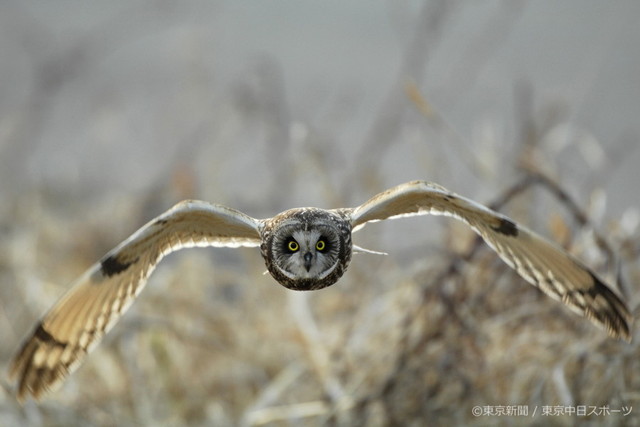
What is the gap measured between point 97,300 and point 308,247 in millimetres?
377

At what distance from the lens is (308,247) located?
0.65 meters

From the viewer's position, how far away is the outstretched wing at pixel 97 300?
32.0 inches

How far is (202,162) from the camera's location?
242 cm

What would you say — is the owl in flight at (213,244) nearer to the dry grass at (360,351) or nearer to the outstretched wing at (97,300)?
the outstretched wing at (97,300)

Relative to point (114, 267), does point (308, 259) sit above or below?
below

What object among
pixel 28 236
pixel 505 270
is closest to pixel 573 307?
pixel 505 270

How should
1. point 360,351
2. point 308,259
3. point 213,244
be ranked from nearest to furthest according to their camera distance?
point 308,259 < point 213,244 < point 360,351

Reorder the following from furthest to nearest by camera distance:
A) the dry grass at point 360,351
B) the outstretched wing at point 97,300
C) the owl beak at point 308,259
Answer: the dry grass at point 360,351
the outstretched wing at point 97,300
the owl beak at point 308,259

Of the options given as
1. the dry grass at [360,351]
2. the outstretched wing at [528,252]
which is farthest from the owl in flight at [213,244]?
the dry grass at [360,351]

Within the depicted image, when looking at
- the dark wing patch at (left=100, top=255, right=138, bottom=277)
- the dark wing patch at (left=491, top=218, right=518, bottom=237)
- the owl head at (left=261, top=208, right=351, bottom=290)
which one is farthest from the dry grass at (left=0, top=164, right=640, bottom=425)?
the dark wing patch at (left=100, top=255, right=138, bottom=277)

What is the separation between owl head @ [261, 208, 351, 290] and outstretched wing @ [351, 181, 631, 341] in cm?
4

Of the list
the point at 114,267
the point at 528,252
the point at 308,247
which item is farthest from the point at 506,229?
the point at 114,267

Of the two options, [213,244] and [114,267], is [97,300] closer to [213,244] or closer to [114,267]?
[114,267]

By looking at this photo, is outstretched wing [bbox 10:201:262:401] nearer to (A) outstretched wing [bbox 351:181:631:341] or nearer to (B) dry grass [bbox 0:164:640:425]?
(A) outstretched wing [bbox 351:181:631:341]
